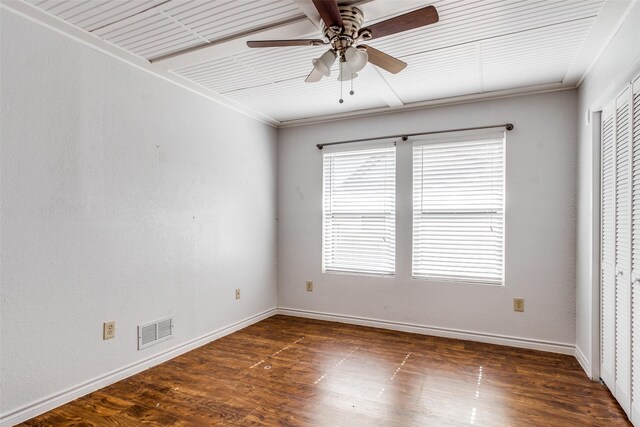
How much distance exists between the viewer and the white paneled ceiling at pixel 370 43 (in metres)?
2.07

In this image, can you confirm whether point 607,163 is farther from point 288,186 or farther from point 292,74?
point 288,186

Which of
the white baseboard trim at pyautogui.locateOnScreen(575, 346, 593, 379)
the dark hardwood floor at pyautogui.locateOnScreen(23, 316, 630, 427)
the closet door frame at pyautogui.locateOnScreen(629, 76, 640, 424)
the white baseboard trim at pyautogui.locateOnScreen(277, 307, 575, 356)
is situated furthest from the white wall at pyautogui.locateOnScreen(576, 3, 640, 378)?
the dark hardwood floor at pyautogui.locateOnScreen(23, 316, 630, 427)

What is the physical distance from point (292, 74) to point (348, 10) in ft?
3.59

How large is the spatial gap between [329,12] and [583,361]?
3.19m

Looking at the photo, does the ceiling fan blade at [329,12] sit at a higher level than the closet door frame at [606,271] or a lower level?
higher

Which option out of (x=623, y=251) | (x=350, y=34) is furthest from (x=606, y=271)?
(x=350, y=34)

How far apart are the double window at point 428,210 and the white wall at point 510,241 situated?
0.09 m

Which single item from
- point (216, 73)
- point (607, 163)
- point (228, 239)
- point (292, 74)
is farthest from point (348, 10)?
point (228, 239)

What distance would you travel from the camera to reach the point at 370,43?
8.19ft

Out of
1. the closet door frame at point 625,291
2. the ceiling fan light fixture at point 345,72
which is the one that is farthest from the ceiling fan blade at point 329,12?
the closet door frame at point 625,291

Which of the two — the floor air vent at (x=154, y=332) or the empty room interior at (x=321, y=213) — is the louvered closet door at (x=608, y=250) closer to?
the empty room interior at (x=321, y=213)

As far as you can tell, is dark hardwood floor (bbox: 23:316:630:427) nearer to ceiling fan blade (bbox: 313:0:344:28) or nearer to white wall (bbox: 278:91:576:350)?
white wall (bbox: 278:91:576:350)

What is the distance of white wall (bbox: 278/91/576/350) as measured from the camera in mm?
3273

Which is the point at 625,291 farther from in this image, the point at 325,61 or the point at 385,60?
the point at 325,61
